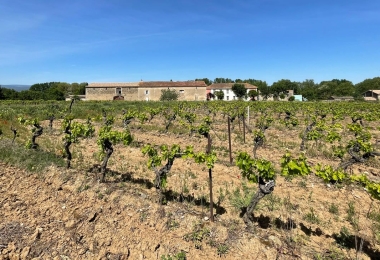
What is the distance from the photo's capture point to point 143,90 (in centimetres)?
5866

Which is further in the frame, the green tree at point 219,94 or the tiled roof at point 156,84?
the green tree at point 219,94

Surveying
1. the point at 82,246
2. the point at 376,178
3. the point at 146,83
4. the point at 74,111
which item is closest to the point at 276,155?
the point at 376,178

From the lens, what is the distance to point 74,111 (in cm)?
2606

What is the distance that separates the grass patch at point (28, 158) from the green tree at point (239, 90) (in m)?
65.6

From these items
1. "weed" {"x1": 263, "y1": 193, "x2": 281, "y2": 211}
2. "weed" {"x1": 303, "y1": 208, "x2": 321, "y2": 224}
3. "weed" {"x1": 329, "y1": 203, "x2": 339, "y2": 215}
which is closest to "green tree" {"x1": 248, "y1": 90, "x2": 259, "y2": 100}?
"weed" {"x1": 263, "y1": 193, "x2": 281, "y2": 211}

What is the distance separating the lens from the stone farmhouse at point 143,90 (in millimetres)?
58594

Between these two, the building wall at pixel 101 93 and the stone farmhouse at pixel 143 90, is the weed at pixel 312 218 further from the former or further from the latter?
the building wall at pixel 101 93

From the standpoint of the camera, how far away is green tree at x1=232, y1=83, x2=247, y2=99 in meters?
71.4

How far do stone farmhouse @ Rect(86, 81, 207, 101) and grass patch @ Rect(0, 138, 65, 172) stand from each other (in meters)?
49.2

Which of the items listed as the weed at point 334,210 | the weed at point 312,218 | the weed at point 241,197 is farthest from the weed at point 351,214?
the weed at point 241,197

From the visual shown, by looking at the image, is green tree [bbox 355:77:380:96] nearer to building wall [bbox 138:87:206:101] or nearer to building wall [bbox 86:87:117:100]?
building wall [bbox 138:87:206:101]

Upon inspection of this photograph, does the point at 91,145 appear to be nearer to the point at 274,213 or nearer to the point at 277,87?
the point at 274,213

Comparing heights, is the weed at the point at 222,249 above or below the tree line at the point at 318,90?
below

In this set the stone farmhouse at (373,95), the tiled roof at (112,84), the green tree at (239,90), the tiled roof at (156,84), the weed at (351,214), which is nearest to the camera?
the weed at (351,214)
